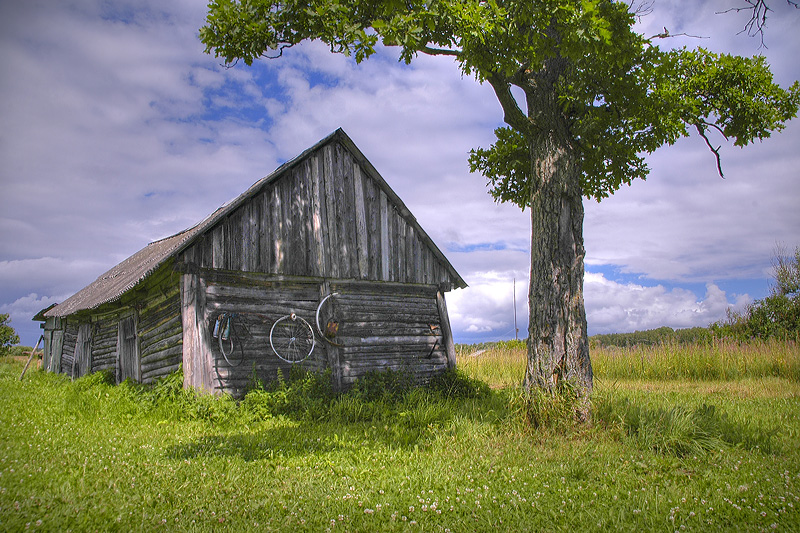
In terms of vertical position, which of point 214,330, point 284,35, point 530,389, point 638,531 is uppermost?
point 284,35

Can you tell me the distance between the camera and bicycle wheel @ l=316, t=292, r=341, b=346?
37.9ft

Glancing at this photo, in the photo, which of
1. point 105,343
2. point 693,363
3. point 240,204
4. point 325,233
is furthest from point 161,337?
point 693,363

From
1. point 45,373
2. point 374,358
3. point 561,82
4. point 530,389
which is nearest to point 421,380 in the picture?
point 374,358

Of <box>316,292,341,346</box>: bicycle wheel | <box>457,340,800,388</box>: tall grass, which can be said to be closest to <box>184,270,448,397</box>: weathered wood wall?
<box>316,292,341,346</box>: bicycle wheel

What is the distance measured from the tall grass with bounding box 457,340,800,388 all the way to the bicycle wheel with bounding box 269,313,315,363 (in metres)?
6.16

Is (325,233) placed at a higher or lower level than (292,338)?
higher

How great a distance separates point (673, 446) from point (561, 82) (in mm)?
6155

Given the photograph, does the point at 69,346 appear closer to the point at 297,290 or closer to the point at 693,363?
the point at 297,290

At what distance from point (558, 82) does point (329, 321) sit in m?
7.02

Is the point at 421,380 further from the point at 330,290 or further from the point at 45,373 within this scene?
the point at 45,373

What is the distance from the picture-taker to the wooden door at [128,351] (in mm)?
12915

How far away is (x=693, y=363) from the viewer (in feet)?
52.4

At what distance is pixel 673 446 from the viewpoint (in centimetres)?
703

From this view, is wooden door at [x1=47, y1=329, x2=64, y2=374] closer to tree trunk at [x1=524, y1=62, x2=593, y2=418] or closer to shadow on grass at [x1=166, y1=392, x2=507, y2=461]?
shadow on grass at [x1=166, y1=392, x2=507, y2=461]
